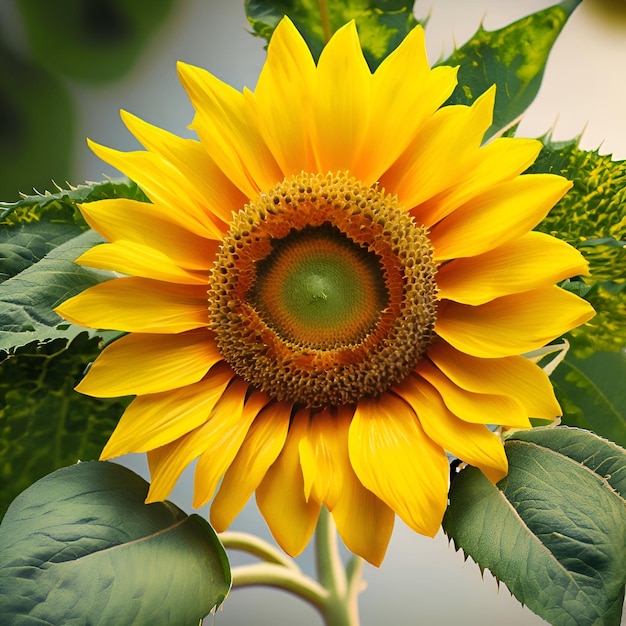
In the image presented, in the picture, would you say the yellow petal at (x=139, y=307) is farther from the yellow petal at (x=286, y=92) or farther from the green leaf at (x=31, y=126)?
the green leaf at (x=31, y=126)

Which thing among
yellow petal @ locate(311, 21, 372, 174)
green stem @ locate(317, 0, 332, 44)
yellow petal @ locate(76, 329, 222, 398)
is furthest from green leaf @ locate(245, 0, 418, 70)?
yellow petal @ locate(76, 329, 222, 398)

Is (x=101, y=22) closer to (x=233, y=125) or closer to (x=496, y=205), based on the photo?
(x=233, y=125)

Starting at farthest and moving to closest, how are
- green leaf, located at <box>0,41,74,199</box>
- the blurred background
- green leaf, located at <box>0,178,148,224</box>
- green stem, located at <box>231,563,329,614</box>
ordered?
green leaf, located at <box>0,41,74,199</box> → the blurred background → green stem, located at <box>231,563,329,614</box> → green leaf, located at <box>0,178,148,224</box>

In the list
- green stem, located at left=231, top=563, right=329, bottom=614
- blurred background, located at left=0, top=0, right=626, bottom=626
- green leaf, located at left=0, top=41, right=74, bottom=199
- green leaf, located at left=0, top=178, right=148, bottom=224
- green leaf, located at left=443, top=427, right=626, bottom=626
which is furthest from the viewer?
green leaf, located at left=0, top=41, right=74, bottom=199

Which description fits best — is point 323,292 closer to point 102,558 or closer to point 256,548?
point 102,558

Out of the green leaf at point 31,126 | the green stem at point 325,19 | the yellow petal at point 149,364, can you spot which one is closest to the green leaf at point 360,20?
the green stem at point 325,19

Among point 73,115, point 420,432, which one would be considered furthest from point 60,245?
point 73,115

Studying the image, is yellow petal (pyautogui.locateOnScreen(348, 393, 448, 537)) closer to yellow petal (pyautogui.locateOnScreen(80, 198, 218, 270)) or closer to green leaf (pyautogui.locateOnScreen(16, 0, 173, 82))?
yellow petal (pyautogui.locateOnScreen(80, 198, 218, 270))
